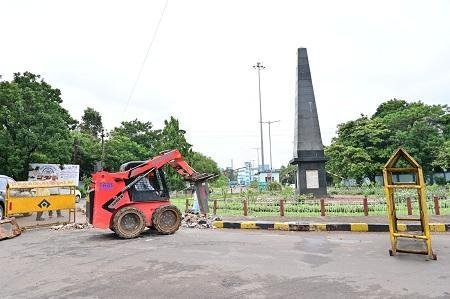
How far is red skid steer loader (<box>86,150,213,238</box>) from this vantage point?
1058cm

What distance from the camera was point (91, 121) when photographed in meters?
61.1

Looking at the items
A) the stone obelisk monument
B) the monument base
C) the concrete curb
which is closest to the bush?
the monument base

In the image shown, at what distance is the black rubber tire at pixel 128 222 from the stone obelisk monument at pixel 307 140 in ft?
40.4

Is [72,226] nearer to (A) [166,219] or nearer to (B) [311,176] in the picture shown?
(A) [166,219]

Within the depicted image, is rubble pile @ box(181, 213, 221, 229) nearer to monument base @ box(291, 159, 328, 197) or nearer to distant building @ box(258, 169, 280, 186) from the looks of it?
monument base @ box(291, 159, 328, 197)

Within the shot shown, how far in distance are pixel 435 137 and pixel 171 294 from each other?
39079 mm

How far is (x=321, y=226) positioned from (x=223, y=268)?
5949 millimetres

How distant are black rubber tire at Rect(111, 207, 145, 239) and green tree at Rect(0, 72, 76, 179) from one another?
59.4ft

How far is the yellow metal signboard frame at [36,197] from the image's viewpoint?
13.4m

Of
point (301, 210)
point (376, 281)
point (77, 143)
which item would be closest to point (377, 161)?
point (301, 210)

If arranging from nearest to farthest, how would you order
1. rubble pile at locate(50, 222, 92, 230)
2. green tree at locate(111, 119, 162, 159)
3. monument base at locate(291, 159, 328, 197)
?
rubble pile at locate(50, 222, 92, 230) < monument base at locate(291, 159, 328, 197) < green tree at locate(111, 119, 162, 159)

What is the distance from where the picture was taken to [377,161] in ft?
125

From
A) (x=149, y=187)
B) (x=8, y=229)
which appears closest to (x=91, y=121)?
(x=8, y=229)

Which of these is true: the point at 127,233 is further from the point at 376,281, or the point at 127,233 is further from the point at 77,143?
the point at 77,143
